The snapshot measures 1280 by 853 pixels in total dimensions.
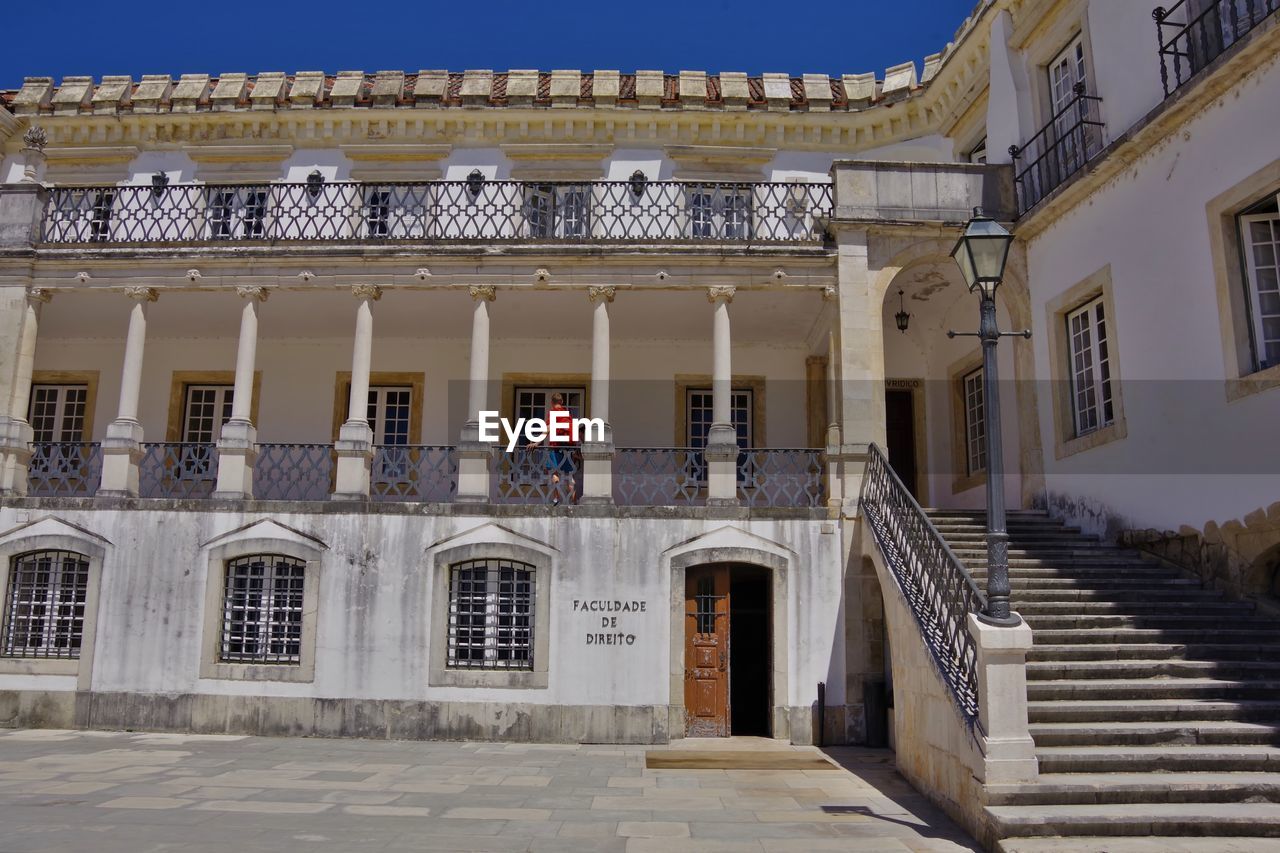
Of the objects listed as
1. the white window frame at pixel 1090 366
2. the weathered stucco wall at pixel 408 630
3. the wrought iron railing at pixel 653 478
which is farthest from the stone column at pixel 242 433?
the white window frame at pixel 1090 366

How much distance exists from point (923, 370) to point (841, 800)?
934cm

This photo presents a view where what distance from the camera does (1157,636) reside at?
8773 millimetres

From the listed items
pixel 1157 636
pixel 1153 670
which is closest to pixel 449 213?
pixel 1157 636

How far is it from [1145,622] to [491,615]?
7271 mm

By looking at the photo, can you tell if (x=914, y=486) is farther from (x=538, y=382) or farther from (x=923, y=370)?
(x=538, y=382)

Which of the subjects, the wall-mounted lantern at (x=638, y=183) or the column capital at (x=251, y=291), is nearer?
the column capital at (x=251, y=291)

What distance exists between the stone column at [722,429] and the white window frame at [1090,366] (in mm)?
4297

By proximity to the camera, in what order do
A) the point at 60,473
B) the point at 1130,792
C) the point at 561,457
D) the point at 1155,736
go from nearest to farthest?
the point at 1130,792 → the point at 1155,736 → the point at 561,457 → the point at 60,473

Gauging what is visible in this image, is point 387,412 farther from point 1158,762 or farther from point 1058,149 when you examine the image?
point 1158,762

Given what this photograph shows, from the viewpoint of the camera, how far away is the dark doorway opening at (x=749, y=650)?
13469 mm

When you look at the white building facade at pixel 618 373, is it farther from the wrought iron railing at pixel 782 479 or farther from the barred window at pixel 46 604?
the wrought iron railing at pixel 782 479

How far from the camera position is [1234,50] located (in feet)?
29.1

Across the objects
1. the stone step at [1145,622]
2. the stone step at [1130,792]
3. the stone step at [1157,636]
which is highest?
the stone step at [1145,622]

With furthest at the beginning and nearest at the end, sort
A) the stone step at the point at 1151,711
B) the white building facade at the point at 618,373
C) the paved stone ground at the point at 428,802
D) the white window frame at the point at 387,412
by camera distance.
Answer: the white window frame at the point at 387,412, the white building facade at the point at 618,373, the stone step at the point at 1151,711, the paved stone ground at the point at 428,802
